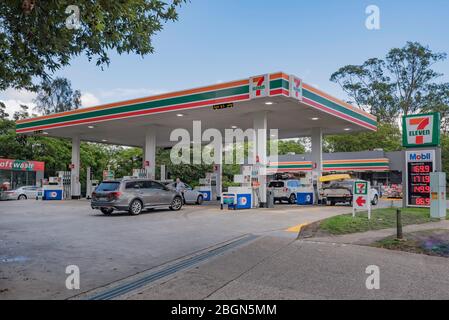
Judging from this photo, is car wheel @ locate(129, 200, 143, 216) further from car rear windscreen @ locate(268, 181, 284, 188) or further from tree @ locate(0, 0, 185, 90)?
car rear windscreen @ locate(268, 181, 284, 188)

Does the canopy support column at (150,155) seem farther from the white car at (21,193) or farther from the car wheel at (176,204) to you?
the white car at (21,193)

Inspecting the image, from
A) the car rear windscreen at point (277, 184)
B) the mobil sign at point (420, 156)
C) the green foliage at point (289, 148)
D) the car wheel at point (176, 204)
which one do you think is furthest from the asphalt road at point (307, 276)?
the green foliage at point (289, 148)

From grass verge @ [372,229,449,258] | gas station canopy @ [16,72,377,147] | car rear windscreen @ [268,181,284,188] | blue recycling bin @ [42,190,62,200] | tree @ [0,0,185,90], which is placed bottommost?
grass verge @ [372,229,449,258]

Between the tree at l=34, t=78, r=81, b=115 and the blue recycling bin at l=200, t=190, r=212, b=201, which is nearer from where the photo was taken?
the blue recycling bin at l=200, t=190, r=212, b=201

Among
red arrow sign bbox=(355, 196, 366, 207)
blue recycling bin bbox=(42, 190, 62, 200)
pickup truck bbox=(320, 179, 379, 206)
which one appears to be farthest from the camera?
blue recycling bin bbox=(42, 190, 62, 200)

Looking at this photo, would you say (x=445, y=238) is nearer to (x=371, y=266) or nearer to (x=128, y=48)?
(x=371, y=266)

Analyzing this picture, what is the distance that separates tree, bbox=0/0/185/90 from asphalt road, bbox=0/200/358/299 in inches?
151

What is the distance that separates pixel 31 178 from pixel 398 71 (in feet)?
147

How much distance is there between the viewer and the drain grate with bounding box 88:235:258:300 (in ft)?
17.9

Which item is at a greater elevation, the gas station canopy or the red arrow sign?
the gas station canopy

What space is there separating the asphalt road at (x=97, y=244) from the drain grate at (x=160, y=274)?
A: 1.19 feet

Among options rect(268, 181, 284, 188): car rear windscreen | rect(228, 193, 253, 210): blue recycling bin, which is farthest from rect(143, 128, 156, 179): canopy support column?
rect(268, 181, 284, 188): car rear windscreen

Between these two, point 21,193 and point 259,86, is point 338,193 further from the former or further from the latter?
point 21,193

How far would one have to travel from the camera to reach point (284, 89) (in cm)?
1666
